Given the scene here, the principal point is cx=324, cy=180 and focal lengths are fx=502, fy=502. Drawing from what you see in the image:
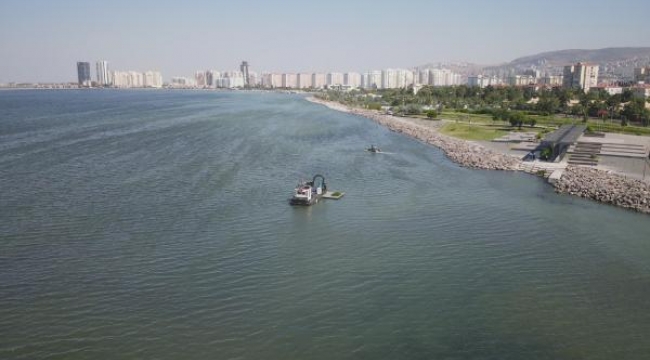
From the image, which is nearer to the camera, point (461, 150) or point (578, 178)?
point (578, 178)

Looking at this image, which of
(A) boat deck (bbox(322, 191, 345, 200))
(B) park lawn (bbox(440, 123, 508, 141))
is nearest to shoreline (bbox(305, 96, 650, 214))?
(B) park lawn (bbox(440, 123, 508, 141))

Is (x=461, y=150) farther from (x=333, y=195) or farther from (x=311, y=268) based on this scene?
(x=311, y=268)

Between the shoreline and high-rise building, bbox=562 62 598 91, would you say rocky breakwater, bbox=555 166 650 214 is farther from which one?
high-rise building, bbox=562 62 598 91

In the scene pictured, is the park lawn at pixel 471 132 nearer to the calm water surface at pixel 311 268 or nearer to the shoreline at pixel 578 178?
the shoreline at pixel 578 178

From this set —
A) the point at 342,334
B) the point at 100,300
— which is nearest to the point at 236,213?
the point at 100,300

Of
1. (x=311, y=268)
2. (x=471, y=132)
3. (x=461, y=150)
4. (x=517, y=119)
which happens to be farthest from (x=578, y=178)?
(x=517, y=119)

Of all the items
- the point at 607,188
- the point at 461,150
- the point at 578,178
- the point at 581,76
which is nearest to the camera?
the point at 607,188

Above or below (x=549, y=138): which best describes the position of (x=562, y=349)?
below

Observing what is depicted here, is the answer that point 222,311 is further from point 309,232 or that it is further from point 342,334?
point 309,232
